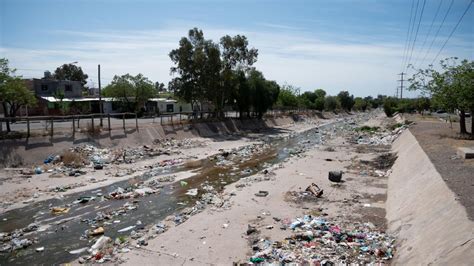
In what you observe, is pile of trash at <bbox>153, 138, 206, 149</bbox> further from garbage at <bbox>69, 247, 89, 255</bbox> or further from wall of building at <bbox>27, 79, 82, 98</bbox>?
wall of building at <bbox>27, 79, 82, 98</bbox>

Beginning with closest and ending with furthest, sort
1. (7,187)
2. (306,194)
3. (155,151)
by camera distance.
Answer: (306,194) < (7,187) < (155,151)

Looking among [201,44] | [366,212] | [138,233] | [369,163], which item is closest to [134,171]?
[138,233]

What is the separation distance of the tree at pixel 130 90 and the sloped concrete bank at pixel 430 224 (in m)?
47.9

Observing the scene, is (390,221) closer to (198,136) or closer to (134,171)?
(134,171)

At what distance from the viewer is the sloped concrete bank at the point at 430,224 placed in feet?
21.9

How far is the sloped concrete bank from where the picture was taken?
21.9ft

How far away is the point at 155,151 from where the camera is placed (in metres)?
28.5

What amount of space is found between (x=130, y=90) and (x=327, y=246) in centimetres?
5094

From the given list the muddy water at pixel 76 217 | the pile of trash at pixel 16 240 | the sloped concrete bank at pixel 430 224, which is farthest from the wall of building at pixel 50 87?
the sloped concrete bank at pixel 430 224

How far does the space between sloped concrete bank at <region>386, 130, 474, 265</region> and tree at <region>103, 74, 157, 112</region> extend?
47.9m

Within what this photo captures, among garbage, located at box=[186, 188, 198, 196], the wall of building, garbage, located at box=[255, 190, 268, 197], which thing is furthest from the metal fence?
the wall of building

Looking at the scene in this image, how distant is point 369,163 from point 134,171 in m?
16.2

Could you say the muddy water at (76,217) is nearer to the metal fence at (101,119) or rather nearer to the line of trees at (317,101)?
the metal fence at (101,119)

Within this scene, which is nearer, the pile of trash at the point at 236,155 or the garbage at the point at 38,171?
the garbage at the point at 38,171
